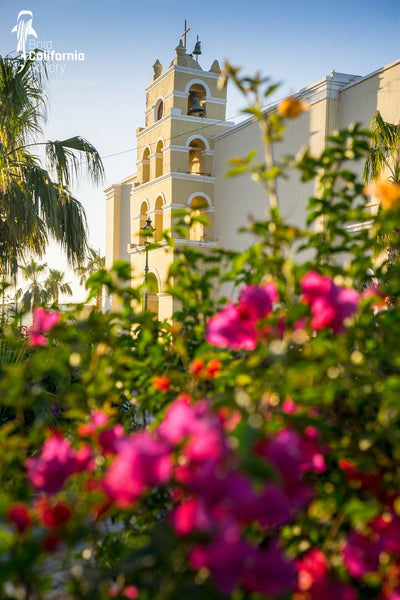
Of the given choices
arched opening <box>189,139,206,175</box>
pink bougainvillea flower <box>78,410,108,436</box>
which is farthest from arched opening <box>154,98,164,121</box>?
pink bougainvillea flower <box>78,410,108,436</box>

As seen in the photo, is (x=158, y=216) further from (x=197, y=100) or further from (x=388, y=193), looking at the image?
(x=388, y=193)

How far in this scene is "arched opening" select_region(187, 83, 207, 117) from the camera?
18.1 m

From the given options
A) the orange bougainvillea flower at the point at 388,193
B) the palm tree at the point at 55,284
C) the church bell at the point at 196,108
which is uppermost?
the church bell at the point at 196,108

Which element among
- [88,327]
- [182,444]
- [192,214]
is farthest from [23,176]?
[182,444]

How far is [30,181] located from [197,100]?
10355 mm

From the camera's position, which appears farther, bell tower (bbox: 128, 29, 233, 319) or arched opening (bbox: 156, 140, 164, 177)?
arched opening (bbox: 156, 140, 164, 177)

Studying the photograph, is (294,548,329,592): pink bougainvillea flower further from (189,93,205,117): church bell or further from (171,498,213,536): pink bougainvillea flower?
(189,93,205,117): church bell

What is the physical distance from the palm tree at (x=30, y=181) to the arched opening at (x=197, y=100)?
28.2ft

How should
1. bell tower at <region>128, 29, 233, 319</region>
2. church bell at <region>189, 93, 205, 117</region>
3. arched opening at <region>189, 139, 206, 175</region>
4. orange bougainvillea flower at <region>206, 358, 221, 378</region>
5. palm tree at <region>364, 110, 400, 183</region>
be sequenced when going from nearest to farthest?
orange bougainvillea flower at <region>206, 358, 221, 378</region>
palm tree at <region>364, 110, 400, 183</region>
bell tower at <region>128, 29, 233, 319</region>
church bell at <region>189, 93, 205, 117</region>
arched opening at <region>189, 139, 206, 175</region>

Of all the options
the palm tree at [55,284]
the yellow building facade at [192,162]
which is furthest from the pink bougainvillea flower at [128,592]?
the palm tree at [55,284]

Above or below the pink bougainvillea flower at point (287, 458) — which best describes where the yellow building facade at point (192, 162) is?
above

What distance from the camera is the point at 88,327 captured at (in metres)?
1.57

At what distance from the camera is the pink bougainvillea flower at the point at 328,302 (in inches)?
51.2

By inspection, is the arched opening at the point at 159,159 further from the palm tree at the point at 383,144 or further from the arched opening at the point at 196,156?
the palm tree at the point at 383,144
